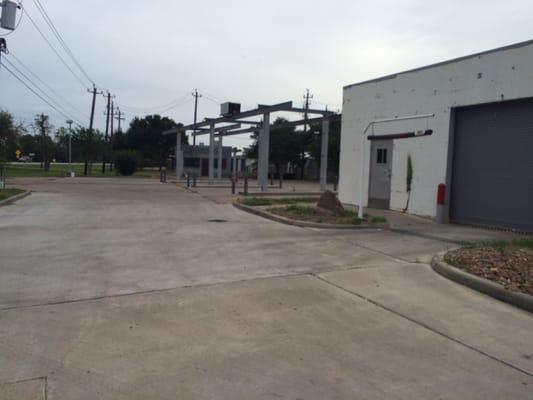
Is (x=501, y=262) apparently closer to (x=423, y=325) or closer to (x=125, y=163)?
(x=423, y=325)

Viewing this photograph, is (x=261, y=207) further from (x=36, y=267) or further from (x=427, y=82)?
(x=36, y=267)

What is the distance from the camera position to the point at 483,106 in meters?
12.6

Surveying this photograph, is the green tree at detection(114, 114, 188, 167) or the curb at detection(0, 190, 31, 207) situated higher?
the green tree at detection(114, 114, 188, 167)

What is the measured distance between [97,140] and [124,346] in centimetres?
5564

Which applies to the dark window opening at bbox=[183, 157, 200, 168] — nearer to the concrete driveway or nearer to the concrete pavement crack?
the concrete driveway

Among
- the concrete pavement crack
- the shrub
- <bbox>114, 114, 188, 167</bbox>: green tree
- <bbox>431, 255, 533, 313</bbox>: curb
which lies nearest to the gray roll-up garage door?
<bbox>431, 255, 533, 313</bbox>: curb

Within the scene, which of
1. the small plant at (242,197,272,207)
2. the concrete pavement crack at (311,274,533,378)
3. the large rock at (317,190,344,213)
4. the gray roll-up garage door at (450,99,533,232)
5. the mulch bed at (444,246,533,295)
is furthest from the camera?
the small plant at (242,197,272,207)

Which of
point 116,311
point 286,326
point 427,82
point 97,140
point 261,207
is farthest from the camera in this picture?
point 97,140

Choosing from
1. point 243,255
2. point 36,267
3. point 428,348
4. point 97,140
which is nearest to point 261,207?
point 243,255

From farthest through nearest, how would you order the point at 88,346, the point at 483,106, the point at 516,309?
the point at 483,106, the point at 516,309, the point at 88,346

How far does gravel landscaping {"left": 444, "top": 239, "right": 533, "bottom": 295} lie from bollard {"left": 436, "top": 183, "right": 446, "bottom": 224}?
455 centimetres

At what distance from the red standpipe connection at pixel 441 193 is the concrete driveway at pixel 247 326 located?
417cm

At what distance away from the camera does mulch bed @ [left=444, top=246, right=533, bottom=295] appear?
248 inches

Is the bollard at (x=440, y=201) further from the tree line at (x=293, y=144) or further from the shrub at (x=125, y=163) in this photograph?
the shrub at (x=125, y=163)
